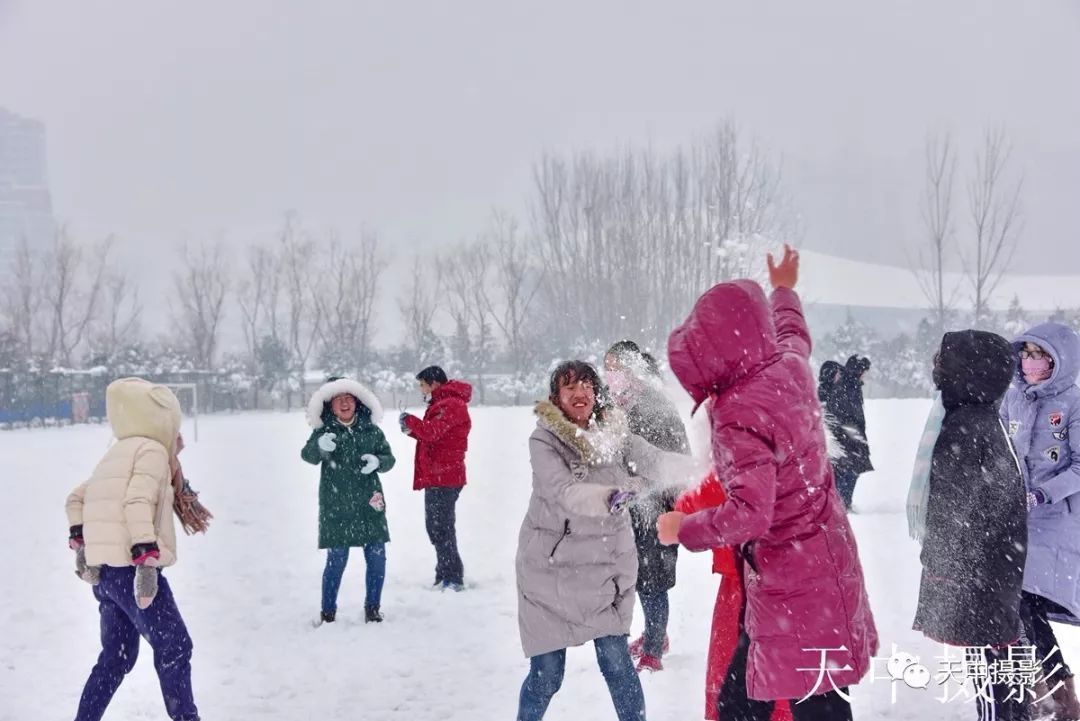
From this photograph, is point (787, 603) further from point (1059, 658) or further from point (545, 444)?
point (1059, 658)

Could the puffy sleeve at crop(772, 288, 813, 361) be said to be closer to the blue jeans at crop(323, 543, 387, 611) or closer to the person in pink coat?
the person in pink coat

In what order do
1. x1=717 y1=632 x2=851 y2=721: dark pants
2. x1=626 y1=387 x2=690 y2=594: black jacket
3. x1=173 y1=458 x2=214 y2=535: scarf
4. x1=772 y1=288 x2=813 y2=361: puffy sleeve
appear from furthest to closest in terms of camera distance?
1. x1=626 y1=387 x2=690 y2=594: black jacket
2. x1=173 y1=458 x2=214 y2=535: scarf
3. x1=772 y1=288 x2=813 y2=361: puffy sleeve
4. x1=717 y1=632 x2=851 y2=721: dark pants

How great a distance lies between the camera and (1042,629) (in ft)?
11.8

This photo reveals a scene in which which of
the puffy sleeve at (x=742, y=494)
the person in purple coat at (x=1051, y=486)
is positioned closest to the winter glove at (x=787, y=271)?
the puffy sleeve at (x=742, y=494)

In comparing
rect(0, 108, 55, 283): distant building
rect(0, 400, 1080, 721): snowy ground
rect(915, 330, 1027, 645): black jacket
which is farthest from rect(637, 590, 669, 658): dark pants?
rect(0, 108, 55, 283): distant building

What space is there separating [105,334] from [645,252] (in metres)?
38.4

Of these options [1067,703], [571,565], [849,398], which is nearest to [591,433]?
[571,565]

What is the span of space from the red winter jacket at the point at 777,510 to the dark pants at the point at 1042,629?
1.59 metres

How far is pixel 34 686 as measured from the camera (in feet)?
15.6

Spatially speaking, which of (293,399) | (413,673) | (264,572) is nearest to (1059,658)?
(413,673)

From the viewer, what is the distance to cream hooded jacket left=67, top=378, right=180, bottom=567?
3.54 metres

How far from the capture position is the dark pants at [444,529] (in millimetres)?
6664

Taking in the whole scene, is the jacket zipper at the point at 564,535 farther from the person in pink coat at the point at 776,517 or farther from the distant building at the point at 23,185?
the distant building at the point at 23,185

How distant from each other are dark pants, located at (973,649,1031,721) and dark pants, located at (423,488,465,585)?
4.07 metres
